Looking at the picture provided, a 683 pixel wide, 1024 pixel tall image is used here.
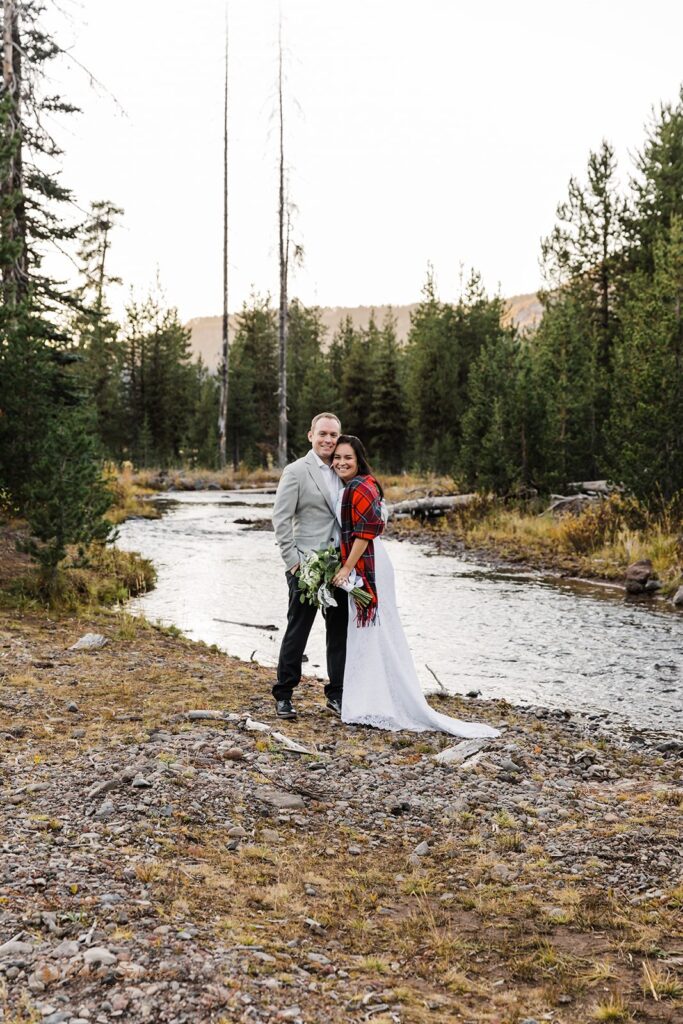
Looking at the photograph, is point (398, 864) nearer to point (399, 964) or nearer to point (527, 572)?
point (399, 964)

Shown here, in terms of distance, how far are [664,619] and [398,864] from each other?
8795 millimetres

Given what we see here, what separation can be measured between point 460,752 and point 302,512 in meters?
2.11

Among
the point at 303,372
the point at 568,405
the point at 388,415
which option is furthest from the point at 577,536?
the point at 303,372

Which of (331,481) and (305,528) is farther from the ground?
(331,481)

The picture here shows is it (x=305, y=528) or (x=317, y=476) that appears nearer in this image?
(x=317, y=476)

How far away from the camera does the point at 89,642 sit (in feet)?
30.3

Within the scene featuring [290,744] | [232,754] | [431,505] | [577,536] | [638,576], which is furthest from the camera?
[431,505]

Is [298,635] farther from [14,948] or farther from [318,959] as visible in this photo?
[14,948]

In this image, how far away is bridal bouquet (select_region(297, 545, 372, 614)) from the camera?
6660mm

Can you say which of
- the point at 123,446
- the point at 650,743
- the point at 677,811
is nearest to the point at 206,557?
the point at 650,743

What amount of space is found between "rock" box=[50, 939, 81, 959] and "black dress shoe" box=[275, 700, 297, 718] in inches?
142

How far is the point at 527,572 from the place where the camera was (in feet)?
55.6

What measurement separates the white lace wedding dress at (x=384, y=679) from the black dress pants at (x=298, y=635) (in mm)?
195

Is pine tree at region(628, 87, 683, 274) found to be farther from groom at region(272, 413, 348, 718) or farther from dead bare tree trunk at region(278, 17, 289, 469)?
groom at region(272, 413, 348, 718)
